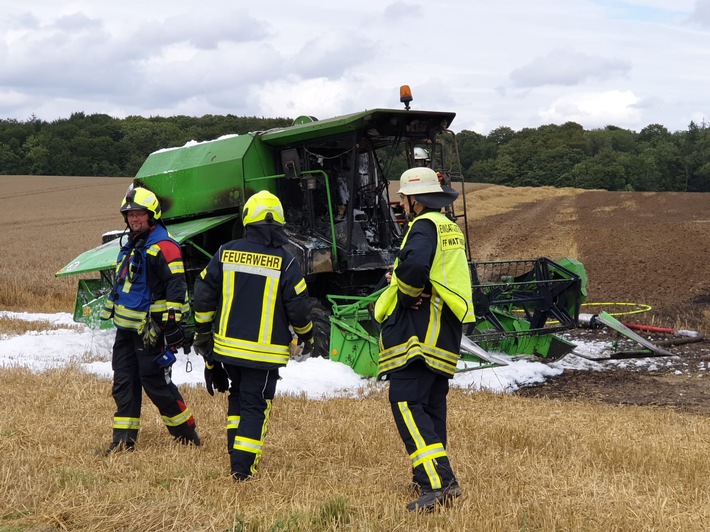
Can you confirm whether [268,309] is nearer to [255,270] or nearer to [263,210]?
[255,270]

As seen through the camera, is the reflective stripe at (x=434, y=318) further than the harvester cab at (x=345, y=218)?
No

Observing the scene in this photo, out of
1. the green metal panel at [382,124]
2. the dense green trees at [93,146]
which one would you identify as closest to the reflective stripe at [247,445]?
the green metal panel at [382,124]

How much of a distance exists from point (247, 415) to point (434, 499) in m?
1.27

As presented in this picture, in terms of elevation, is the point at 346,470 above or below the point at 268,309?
below

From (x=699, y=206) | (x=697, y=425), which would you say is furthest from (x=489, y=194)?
(x=697, y=425)

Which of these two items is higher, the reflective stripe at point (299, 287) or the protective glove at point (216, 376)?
the reflective stripe at point (299, 287)

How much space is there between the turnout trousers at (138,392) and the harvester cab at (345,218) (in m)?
3.01

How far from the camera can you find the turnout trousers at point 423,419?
4160mm

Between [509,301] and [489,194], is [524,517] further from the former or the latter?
[489,194]

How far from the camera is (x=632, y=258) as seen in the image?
707 inches

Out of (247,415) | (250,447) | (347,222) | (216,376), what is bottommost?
(250,447)

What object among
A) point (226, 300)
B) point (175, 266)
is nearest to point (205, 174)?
point (175, 266)

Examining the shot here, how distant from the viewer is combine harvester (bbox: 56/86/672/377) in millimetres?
8836

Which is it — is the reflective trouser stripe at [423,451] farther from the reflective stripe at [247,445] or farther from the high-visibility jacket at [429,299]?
the reflective stripe at [247,445]
